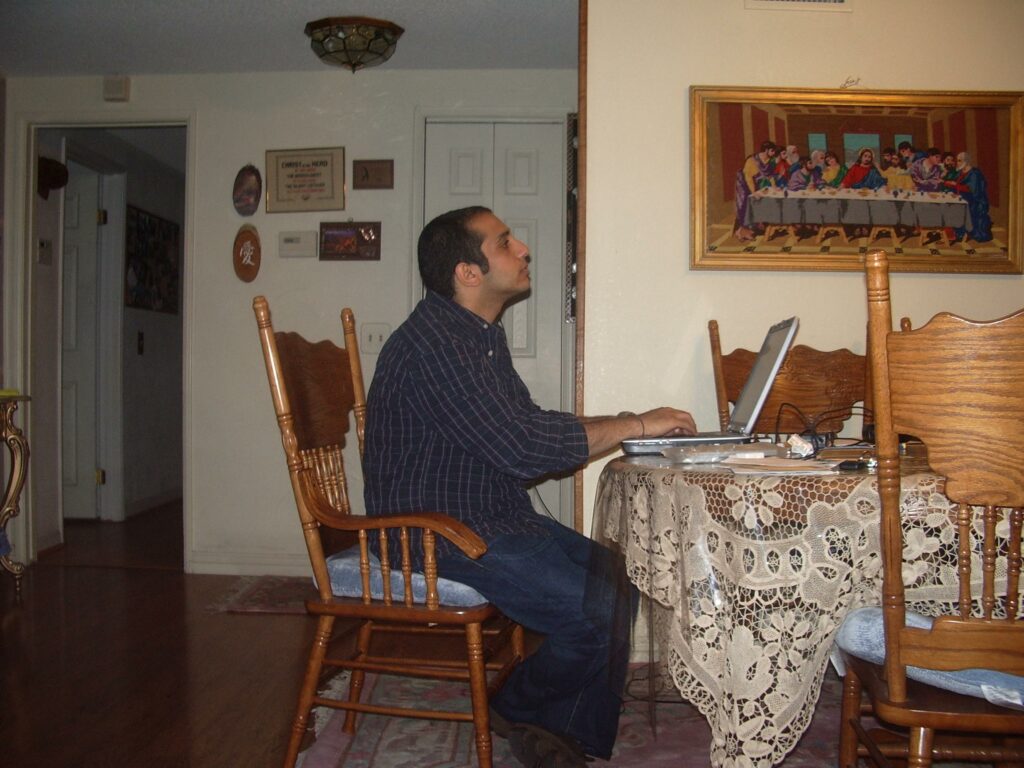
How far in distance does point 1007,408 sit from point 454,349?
0.93 metres

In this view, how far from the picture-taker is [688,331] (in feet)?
8.84

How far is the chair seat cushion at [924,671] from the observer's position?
3.60 feet

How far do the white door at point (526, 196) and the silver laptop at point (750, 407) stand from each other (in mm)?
2047

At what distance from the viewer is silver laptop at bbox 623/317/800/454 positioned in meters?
1.63

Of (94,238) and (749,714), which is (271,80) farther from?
(749,714)

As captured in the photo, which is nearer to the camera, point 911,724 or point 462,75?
point 911,724

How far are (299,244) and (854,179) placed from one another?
242cm

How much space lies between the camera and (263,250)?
12.9ft

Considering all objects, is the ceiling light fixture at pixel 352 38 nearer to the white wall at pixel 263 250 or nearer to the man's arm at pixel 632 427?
the white wall at pixel 263 250

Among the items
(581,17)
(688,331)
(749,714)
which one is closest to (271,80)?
(581,17)

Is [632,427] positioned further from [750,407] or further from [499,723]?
[499,723]

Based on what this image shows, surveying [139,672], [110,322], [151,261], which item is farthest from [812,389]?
[151,261]

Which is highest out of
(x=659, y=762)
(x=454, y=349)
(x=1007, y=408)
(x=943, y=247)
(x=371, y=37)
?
(x=371, y=37)

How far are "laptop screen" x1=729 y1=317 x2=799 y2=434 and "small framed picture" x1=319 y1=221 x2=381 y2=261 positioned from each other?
2.35 metres
